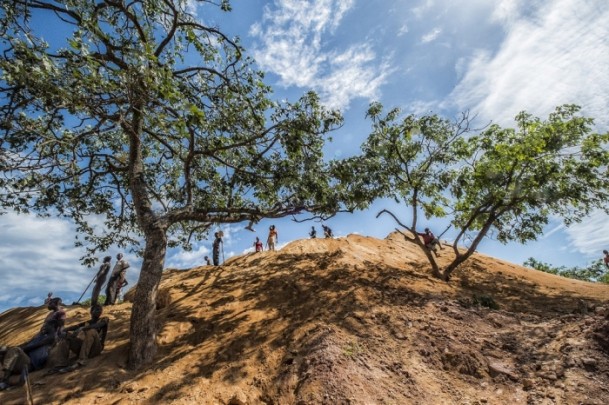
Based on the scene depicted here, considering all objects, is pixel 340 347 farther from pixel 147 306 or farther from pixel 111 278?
pixel 111 278

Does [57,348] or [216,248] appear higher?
[216,248]

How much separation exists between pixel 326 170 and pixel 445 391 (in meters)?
6.35

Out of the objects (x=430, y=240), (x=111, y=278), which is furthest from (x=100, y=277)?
(x=430, y=240)

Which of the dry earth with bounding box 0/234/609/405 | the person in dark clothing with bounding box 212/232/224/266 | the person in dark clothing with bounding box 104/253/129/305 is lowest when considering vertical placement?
the dry earth with bounding box 0/234/609/405

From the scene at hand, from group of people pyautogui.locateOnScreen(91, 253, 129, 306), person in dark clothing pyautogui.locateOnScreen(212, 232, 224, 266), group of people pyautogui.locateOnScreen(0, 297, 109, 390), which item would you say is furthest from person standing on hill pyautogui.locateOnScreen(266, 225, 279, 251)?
group of people pyautogui.locateOnScreen(0, 297, 109, 390)

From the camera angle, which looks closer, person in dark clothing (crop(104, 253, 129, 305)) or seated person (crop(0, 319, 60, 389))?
seated person (crop(0, 319, 60, 389))

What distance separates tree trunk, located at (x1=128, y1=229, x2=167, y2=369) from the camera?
720 centimetres

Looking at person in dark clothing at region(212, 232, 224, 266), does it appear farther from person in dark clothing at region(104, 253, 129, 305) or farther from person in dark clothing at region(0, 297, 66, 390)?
person in dark clothing at region(0, 297, 66, 390)

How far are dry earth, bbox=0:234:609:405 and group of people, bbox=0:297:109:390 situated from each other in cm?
36

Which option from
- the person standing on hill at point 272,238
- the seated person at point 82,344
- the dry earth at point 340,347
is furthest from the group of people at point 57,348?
the person standing on hill at point 272,238

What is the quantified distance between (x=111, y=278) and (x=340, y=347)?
9.83 m

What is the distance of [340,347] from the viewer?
6.79 metres

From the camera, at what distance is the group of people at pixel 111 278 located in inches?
459

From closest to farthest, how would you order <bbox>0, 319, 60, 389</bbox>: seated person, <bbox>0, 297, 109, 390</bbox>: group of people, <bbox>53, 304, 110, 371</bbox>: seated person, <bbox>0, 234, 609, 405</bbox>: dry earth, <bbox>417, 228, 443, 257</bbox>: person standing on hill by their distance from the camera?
<bbox>0, 234, 609, 405</bbox>: dry earth → <bbox>0, 319, 60, 389</bbox>: seated person → <bbox>0, 297, 109, 390</bbox>: group of people → <bbox>53, 304, 110, 371</bbox>: seated person → <bbox>417, 228, 443, 257</bbox>: person standing on hill
